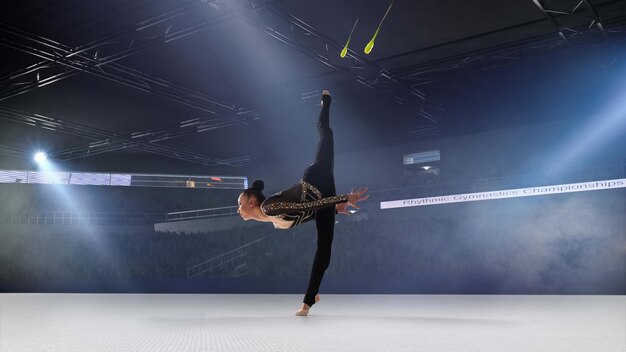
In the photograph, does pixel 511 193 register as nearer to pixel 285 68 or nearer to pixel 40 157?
pixel 285 68

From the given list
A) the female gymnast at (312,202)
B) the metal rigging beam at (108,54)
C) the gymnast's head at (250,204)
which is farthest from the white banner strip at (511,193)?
the gymnast's head at (250,204)

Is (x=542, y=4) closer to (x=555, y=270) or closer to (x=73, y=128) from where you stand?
(x=555, y=270)

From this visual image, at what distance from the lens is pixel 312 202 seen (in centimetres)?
305

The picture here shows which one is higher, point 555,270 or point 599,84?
point 599,84

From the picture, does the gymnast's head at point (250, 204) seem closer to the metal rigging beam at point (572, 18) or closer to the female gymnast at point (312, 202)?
the female gymnast at point (312, 202)

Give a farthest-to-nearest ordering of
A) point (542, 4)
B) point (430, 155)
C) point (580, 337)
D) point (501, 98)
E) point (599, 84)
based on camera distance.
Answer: point (430, 155) < point (501, 98) < point (599, 84) < point (542, 4) < point (580, 337)

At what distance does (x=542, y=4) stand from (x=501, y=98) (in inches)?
117

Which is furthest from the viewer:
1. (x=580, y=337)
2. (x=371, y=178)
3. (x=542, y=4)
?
(x=371, y=178)

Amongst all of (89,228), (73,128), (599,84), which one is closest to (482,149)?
(599,84)

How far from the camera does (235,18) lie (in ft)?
20.5

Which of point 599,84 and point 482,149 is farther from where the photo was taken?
point 482,149

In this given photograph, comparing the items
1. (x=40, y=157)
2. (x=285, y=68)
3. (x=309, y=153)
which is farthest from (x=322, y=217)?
(x=40, y=157)

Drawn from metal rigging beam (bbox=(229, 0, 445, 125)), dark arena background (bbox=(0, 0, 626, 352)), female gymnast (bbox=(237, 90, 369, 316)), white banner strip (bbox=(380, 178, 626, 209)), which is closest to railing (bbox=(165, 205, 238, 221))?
dark arena background (bbox=(0, 0, 626, 352))

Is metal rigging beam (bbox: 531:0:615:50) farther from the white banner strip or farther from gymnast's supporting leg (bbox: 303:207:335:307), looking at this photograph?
gymnast's supporting leg (bbox: 303:207:335:307)
